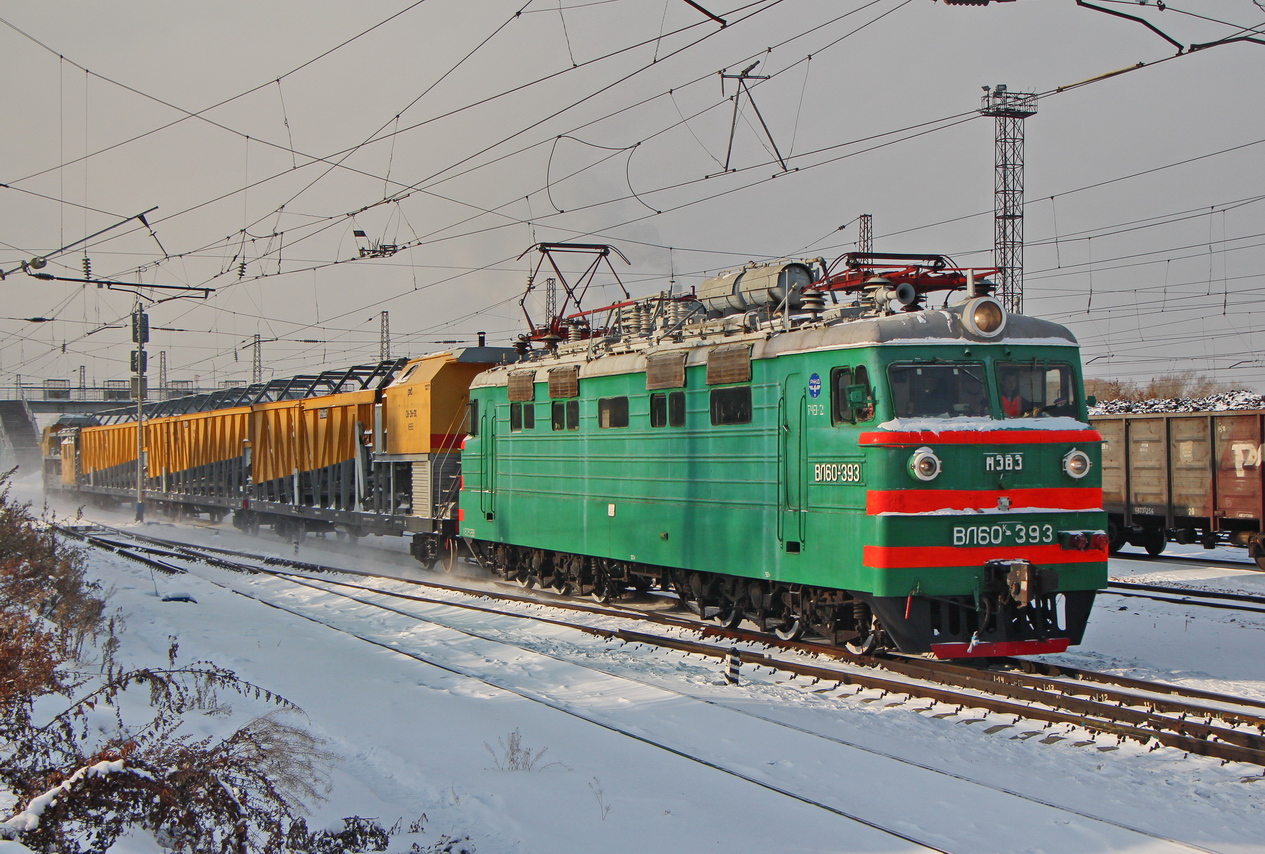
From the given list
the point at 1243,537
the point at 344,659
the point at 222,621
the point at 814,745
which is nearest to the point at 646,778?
the point at 814,745

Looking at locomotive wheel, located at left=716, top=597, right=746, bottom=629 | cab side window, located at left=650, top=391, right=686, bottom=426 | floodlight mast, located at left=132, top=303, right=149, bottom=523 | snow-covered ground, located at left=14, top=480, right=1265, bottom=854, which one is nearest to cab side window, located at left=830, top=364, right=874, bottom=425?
snow-covered ground, located at left=14, top=480, right=1265, bottom=854

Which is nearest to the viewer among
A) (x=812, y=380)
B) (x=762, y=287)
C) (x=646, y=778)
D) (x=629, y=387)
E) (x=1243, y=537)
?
(x=646, y=778)

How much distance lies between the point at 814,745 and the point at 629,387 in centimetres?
697

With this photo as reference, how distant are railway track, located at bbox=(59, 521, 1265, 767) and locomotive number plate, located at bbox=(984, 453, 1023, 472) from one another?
1991mm

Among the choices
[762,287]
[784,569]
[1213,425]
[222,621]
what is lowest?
[222,621]

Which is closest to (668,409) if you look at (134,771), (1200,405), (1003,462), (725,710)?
(1003,462)

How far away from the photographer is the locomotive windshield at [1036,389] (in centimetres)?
1045

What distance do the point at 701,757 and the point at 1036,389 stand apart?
17.6ft

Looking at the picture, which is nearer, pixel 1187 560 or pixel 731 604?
pixel 731 604

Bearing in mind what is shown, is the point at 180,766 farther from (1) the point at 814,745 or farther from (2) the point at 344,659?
(2) the point at 344,659

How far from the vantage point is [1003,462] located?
10156 mm

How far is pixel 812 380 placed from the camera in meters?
10.9

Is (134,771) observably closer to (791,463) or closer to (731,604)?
(791,463)

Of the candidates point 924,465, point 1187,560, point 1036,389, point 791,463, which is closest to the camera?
point 924,465
